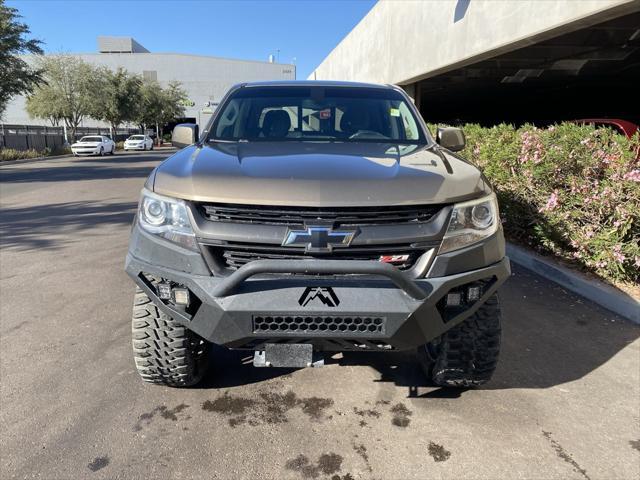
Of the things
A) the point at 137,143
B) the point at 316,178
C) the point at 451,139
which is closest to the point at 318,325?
the point at 316,178

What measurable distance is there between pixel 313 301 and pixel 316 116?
73.9 inches

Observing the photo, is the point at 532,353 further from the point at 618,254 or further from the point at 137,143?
the point at 137,143

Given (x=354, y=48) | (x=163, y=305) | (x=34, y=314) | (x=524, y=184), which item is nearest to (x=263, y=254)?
(x=163, y=305)

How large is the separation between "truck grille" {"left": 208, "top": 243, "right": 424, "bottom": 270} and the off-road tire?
56 cm

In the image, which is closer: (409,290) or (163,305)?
(409,290)

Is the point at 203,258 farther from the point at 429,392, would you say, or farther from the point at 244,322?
the point at 429,392

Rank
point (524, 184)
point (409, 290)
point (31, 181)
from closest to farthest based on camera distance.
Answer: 1. point (409, 290)
2. point (524, 184)
3. point (31, 181)

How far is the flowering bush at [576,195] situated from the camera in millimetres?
4746

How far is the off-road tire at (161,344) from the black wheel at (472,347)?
1421 millimetres

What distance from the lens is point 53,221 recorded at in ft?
28.3

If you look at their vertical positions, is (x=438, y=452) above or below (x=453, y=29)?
below

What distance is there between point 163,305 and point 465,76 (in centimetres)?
1673

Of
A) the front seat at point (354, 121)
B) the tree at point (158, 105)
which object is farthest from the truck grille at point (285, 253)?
the tree at point (158, 105)

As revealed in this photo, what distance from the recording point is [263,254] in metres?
2.31
